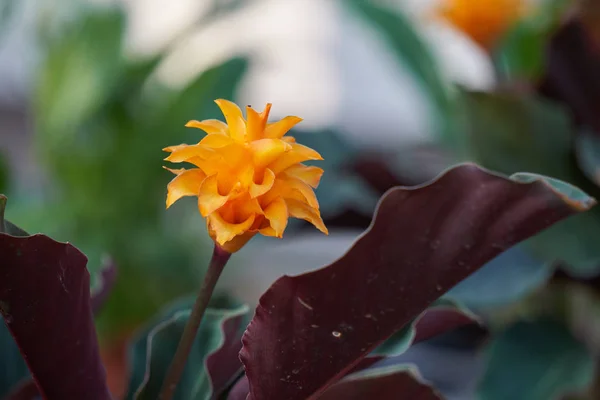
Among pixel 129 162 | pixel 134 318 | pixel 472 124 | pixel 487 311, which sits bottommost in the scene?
pixel 134 318

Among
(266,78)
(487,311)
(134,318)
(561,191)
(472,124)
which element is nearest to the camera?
(561,191)

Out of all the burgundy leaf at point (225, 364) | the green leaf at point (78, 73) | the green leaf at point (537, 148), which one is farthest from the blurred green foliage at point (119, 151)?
the burgundy leaf at point (225, 364)

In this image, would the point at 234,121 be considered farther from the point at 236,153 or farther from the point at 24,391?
the point at 24,391

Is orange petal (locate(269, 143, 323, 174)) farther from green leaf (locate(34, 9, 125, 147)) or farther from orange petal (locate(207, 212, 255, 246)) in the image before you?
green leaf (locate(34, 9, 125, 147))

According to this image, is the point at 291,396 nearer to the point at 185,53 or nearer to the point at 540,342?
the point at 540,342

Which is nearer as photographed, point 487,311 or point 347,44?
point 487,311

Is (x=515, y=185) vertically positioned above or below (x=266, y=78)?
above

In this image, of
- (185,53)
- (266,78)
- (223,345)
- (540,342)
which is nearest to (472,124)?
(540,342)
